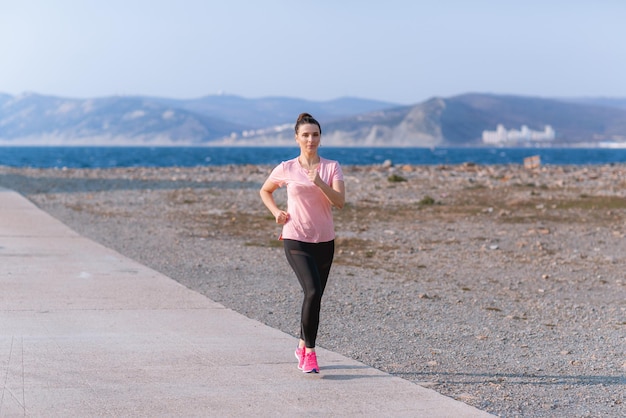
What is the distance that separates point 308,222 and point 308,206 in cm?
A: 10

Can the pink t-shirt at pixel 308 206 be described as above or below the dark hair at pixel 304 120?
below

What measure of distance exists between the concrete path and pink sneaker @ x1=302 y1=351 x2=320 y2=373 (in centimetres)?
5

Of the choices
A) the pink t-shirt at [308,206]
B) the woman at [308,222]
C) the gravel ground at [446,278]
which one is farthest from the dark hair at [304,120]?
the gravel ground at [446,278]

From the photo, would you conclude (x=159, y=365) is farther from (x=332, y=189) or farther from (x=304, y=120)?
(x=304, y=120)

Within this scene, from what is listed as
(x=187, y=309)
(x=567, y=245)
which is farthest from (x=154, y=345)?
(x=567, y=245)

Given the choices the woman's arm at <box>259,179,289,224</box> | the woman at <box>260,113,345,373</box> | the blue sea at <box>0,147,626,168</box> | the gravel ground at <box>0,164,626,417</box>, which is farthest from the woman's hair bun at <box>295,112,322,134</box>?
the blue sea at <box>0,147,626,168</box>

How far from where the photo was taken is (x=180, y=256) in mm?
13258

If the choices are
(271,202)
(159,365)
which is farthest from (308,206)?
(159,365)

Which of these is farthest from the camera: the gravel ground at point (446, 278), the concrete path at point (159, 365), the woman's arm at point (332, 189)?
the gravel ground at point (446, 278)

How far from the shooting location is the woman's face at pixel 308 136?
20.6 ft

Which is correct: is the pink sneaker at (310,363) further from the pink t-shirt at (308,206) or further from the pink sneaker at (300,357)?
the pink t-shirt at (308,206)

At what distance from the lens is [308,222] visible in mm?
6359

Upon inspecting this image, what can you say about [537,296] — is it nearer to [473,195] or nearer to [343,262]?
[343,262]

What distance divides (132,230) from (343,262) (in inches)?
200
